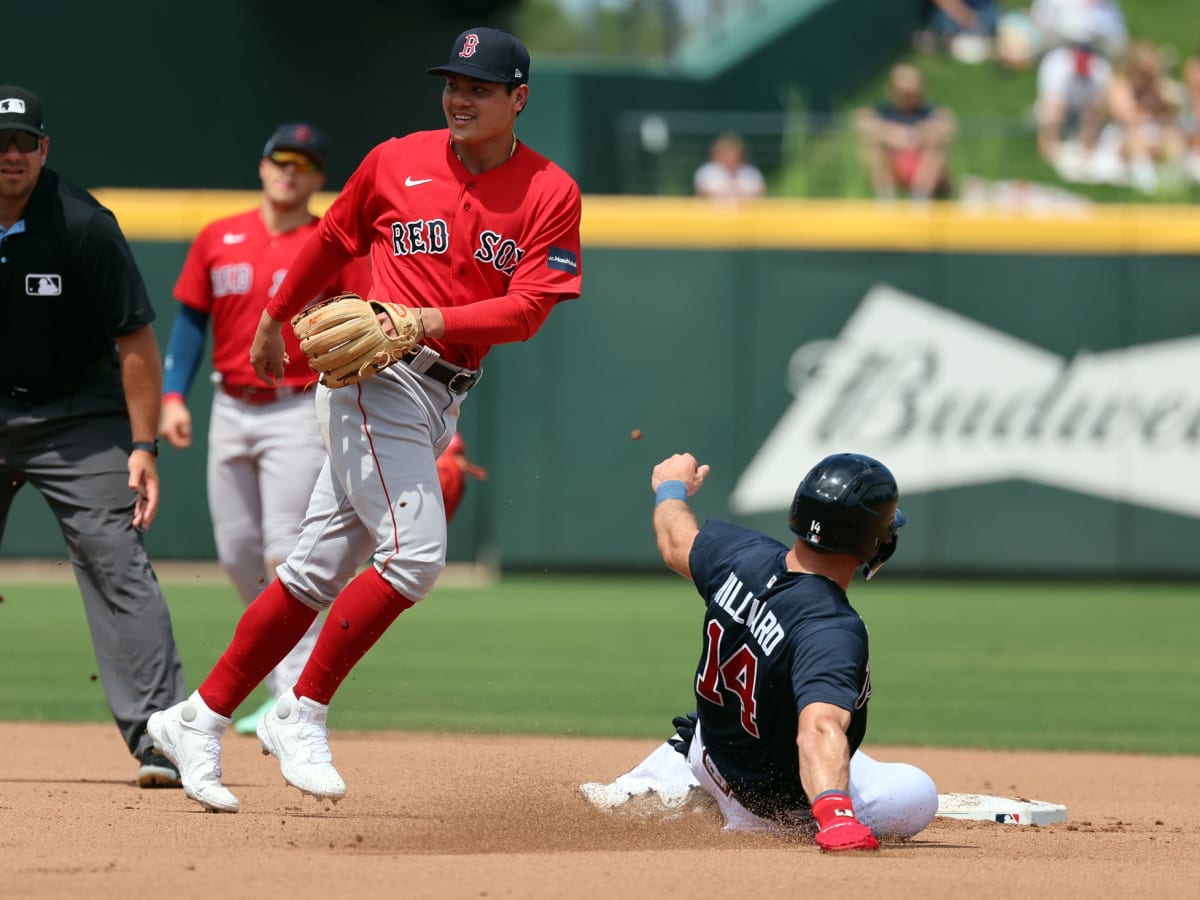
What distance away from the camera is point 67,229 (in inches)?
201

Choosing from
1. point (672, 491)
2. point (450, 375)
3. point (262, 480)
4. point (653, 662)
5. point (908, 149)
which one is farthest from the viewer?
point (908, 149)

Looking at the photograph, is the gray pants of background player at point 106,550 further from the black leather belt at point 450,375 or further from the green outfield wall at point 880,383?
the green outfield wall at point 880,383

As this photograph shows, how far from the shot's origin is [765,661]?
4.27 m

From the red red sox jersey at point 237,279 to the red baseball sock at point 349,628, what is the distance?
2017mm

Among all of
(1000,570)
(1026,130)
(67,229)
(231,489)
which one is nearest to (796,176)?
(1026,130)

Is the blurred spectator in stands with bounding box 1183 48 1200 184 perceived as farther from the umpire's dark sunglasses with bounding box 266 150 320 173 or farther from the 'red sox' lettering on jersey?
the 'red sox' lettering on jersey

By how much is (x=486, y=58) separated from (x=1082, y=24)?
14271 millimetres

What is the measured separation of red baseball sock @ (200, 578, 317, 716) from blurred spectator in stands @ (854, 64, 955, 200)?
32.9 ft

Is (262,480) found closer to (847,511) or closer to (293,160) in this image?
(293,160)

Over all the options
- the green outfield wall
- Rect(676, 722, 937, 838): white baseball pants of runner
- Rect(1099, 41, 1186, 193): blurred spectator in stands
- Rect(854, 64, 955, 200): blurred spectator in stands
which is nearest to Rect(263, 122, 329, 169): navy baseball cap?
Rect(676, 722, 937, 838): white baseball pants of runner

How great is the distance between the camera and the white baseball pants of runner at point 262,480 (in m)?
6.30

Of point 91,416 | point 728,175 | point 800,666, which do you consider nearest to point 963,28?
point 728,175

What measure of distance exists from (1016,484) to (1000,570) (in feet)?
2.17

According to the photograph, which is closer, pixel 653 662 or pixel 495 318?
pixel 495 318
